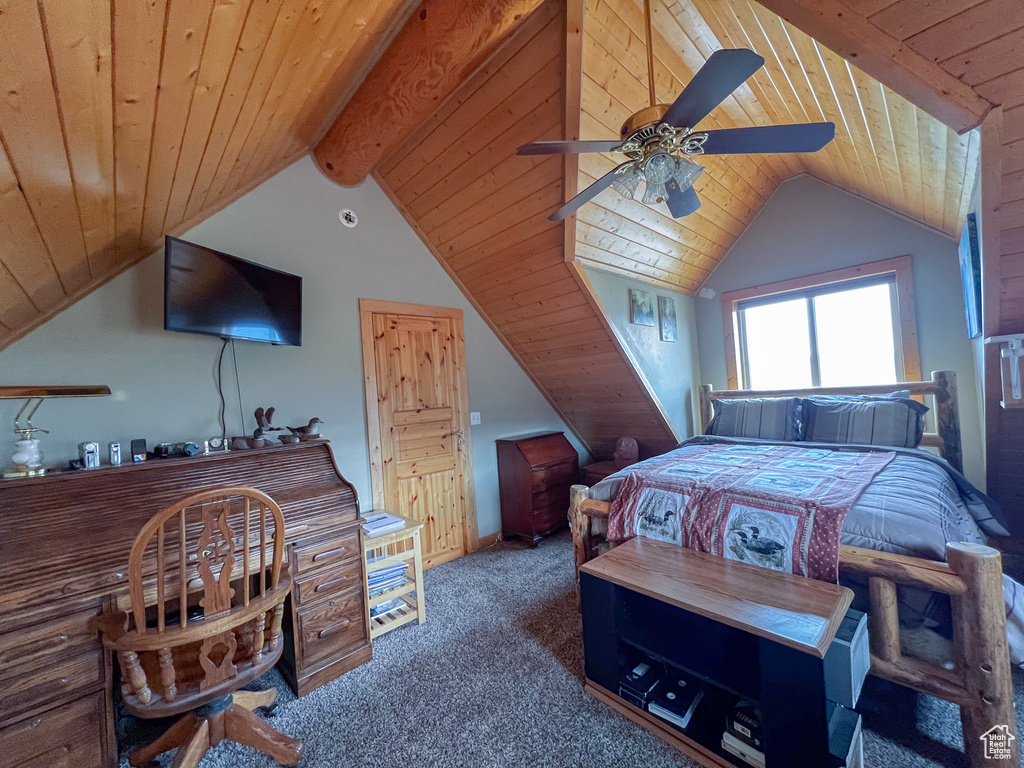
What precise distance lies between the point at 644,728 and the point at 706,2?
2.94 m

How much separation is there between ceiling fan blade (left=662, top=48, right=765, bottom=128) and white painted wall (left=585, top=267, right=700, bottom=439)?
1.63 metres

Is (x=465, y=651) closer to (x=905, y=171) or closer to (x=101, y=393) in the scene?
(x=101, y=393)

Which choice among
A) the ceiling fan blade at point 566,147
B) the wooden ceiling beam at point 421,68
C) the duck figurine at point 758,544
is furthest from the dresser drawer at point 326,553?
the wooden ceiling beam at point 421,68

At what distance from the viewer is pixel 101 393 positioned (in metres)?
1.75

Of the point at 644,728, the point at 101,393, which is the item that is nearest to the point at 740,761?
the point at 644,728

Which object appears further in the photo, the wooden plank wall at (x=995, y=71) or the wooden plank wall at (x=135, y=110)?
the wooden plank wall at (x=995, y=71)

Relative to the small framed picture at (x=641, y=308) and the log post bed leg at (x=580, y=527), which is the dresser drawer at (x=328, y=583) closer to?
the log post bed leg at (x=580, y=527)

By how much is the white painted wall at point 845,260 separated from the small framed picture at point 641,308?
3.09 ft

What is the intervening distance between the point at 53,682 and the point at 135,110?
176 cm

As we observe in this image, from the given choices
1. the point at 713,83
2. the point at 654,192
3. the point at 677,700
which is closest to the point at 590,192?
the point at 654,192

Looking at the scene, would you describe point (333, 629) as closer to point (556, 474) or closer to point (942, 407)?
point (556, 474)

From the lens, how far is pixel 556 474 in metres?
3.55

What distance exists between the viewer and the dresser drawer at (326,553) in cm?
181

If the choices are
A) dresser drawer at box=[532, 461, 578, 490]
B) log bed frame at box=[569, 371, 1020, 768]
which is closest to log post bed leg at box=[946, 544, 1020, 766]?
log bed frame at box=[569, 371, 1020, 768]
